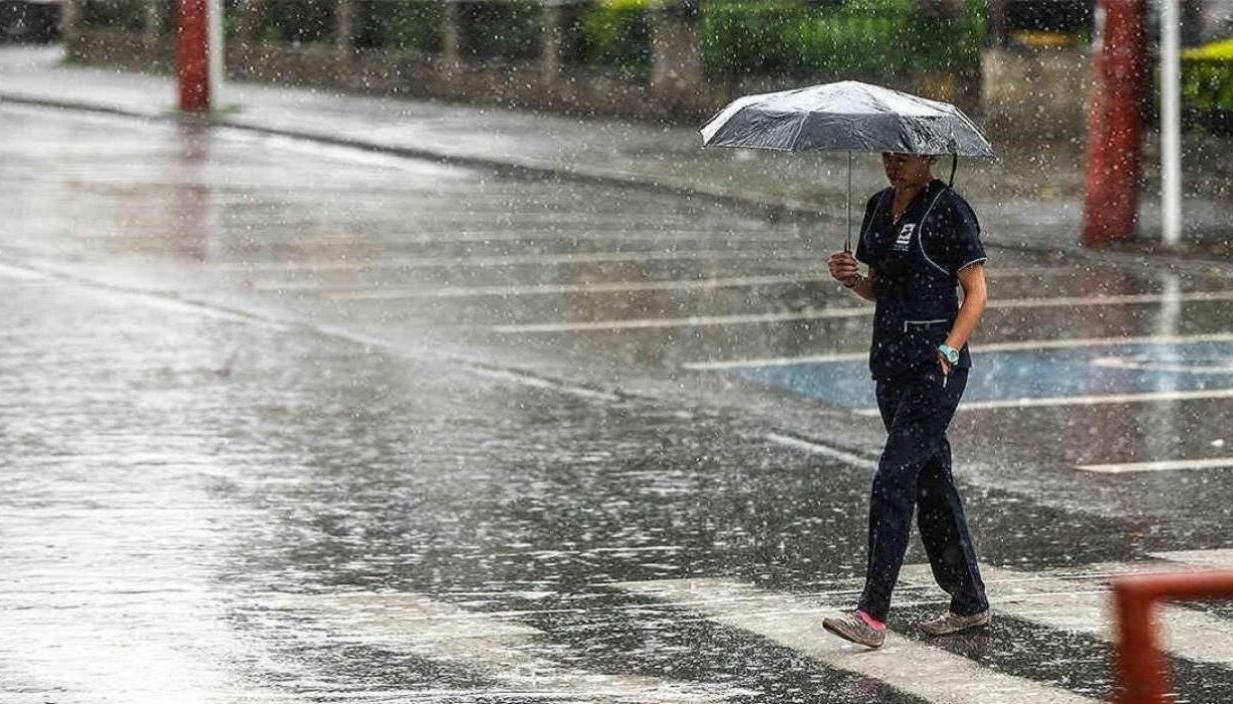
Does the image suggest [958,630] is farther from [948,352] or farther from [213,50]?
[213,50]

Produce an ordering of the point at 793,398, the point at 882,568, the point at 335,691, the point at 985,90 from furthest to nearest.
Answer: the point at 985,90 → the point at 793,398 → the point at 882,568 → the point at 335,691

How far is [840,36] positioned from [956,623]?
77.6ft

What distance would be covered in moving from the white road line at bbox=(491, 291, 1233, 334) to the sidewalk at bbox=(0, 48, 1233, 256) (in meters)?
2.66

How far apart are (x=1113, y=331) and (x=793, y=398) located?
319 cm

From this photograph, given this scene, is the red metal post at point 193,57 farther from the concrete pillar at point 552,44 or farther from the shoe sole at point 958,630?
the shoe sole at point 958,630

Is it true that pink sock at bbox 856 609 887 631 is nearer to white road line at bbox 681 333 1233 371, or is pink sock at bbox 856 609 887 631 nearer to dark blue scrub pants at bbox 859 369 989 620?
dark blue scrub pants at bbox 859 369 989 620

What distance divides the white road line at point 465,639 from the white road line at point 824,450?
3.21 m

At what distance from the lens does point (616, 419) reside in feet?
41.1

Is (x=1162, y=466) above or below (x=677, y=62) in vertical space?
below

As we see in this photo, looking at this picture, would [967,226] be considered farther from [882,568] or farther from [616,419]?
[616,419]

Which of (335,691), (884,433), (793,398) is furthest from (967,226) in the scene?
(793,398)

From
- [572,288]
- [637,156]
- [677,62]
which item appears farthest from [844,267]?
[677,62]

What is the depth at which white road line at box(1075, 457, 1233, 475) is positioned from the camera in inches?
444

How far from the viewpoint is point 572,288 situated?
17672mm
